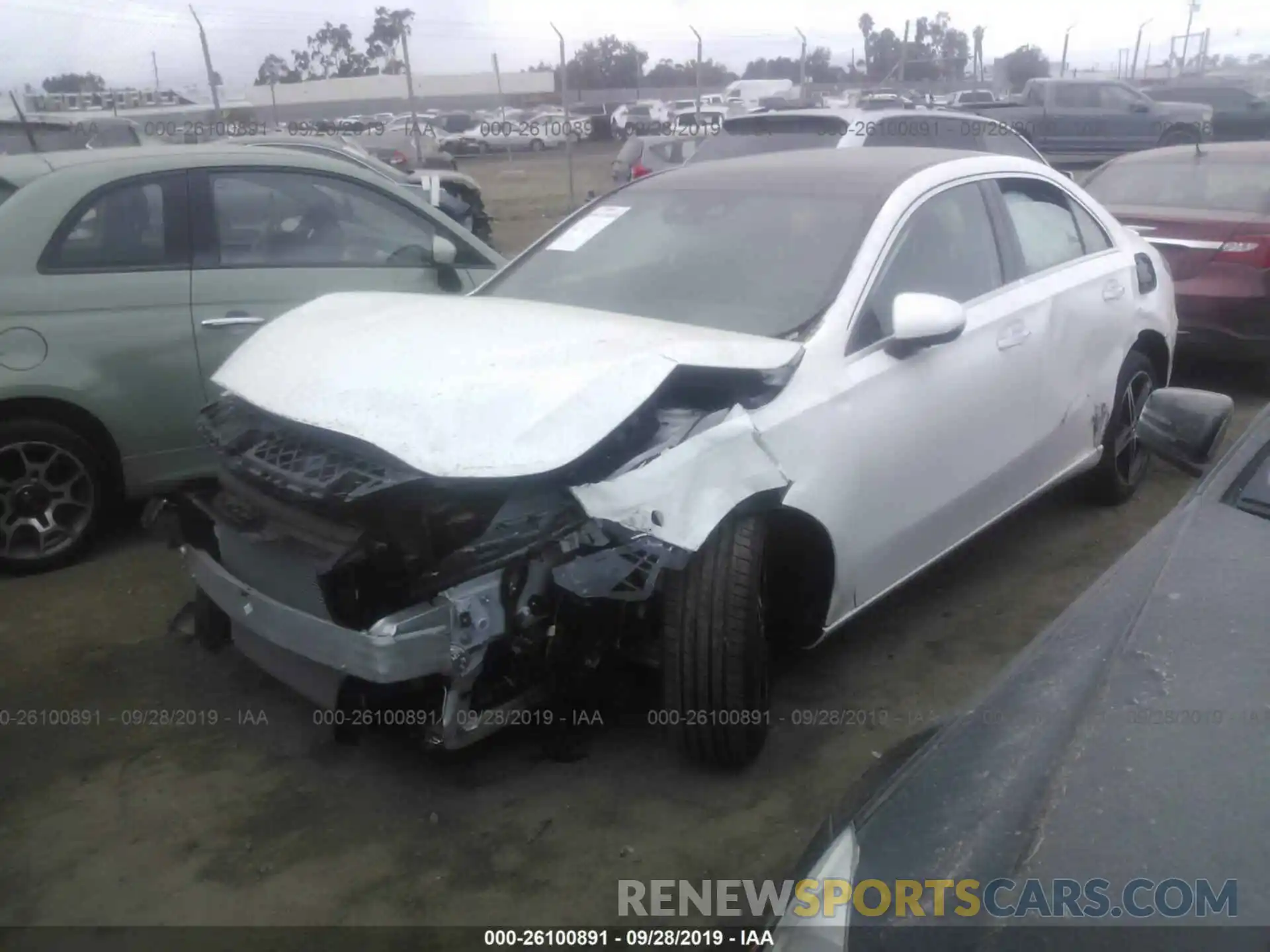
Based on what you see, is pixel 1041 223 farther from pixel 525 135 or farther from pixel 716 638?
pixel 525 135

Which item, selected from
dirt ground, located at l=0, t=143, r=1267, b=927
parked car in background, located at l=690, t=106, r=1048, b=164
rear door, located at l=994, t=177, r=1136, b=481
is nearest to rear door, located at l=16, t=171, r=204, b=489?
dirt ground, located at l=0, t=143, r=1267, b=927

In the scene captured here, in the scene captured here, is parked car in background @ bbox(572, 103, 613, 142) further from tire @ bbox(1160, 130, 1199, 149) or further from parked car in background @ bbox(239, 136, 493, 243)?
parked car in background @ bbox(239, 136, 493, 243)

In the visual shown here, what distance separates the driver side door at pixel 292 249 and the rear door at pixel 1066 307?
2390mm

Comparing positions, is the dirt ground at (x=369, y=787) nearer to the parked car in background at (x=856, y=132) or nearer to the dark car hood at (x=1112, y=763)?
the dark car hood at (x=1112, y=763)

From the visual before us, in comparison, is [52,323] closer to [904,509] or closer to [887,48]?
[904,509]

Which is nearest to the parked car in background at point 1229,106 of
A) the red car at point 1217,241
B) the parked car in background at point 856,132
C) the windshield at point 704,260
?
the parked car in background at point 856,132

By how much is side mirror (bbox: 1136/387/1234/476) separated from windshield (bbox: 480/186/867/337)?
0.99 m

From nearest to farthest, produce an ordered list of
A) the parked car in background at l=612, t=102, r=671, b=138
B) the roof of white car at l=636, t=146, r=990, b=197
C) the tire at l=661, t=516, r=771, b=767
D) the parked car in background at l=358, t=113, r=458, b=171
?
the tire at l=661, t=516, r=771, b=767 → the roof of white car at l=636, t=146, r=990, b=197 → the parked car in background at l=358, t=113, r=458, b=171 → the parked car in background at l=612, t=102, r=671, b=138

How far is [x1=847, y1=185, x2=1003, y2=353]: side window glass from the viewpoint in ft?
11.6

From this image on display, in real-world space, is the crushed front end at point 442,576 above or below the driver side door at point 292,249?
below

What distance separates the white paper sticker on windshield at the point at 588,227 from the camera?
4.25 meters

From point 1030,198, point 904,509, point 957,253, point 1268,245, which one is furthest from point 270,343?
point 1268,245

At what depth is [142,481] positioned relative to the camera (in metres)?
4.69

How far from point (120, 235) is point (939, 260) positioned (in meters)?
3.21
